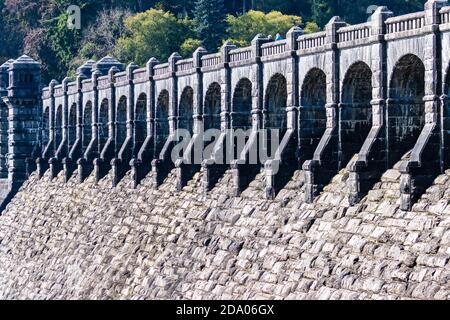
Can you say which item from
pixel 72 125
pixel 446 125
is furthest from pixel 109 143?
pixel 446 125

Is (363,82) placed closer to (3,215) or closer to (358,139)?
(358,139)

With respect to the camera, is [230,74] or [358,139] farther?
[230,74]

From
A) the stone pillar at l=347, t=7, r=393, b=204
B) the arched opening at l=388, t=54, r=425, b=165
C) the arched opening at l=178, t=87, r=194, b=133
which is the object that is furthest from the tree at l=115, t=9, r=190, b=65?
the arched opening at l=388, t=54, r=425, b=165

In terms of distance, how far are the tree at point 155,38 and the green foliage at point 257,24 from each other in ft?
12.3

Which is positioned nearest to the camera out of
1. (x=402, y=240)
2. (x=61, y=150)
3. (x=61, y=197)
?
(x=402, y=240)

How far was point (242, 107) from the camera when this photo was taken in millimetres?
58406

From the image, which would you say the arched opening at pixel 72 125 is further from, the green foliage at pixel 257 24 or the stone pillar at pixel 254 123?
the green foliage at pixel 257 24

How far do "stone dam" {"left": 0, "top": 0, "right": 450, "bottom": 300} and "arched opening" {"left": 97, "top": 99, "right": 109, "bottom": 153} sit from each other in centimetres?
10

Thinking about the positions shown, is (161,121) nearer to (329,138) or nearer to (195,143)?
(195,143)

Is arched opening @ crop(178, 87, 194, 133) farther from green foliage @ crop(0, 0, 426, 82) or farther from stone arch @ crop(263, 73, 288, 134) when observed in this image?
green foliage @ crop(0, 0, 426, 82)

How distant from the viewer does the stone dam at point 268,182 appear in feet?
142
